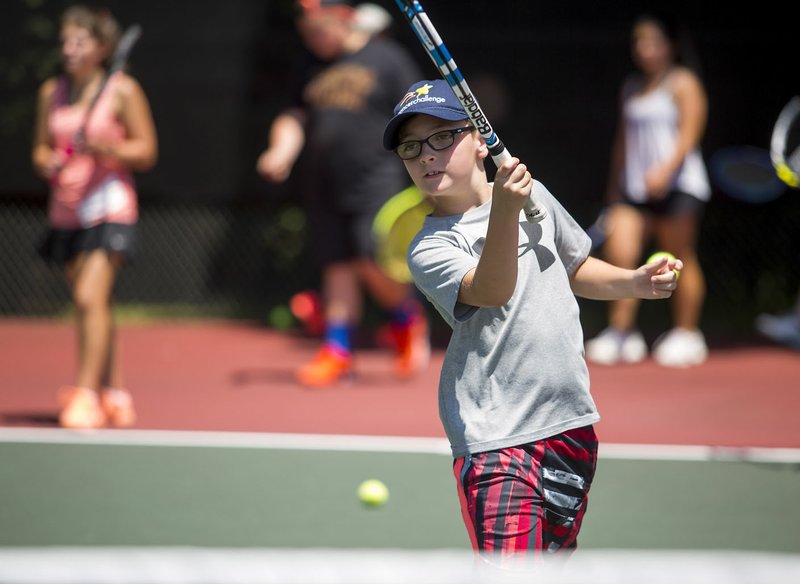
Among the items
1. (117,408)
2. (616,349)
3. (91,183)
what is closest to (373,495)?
(117,408)

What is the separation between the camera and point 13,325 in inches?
387

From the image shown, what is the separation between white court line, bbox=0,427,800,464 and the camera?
5445 millimetres

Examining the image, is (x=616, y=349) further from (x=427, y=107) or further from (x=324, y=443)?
(x=427, y=107)

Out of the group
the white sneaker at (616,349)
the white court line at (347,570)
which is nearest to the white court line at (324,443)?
the white sneaker at (616,349)

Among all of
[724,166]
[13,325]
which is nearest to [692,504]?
[724,166]

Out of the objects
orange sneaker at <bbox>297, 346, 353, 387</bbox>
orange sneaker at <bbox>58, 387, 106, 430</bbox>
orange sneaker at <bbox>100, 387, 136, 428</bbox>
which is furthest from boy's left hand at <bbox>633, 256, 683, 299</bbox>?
orange sneaker at <bbox>297, 346, 353, 387</bbox>

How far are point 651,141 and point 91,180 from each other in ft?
11.4

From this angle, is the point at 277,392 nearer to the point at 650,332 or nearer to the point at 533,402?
the point at 650,332

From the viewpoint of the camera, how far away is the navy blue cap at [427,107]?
9.52 feet

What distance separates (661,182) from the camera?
7.73m

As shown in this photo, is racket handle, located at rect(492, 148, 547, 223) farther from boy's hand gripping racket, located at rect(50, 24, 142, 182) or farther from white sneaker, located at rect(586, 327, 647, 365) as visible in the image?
white sneaker, located at rect(586, 327, 647, 365)

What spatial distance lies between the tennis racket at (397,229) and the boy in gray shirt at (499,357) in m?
3.18

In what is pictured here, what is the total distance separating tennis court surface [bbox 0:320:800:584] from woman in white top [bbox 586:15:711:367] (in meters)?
0.20

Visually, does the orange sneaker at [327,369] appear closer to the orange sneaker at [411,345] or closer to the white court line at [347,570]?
the orange sneaker at [411,345]
